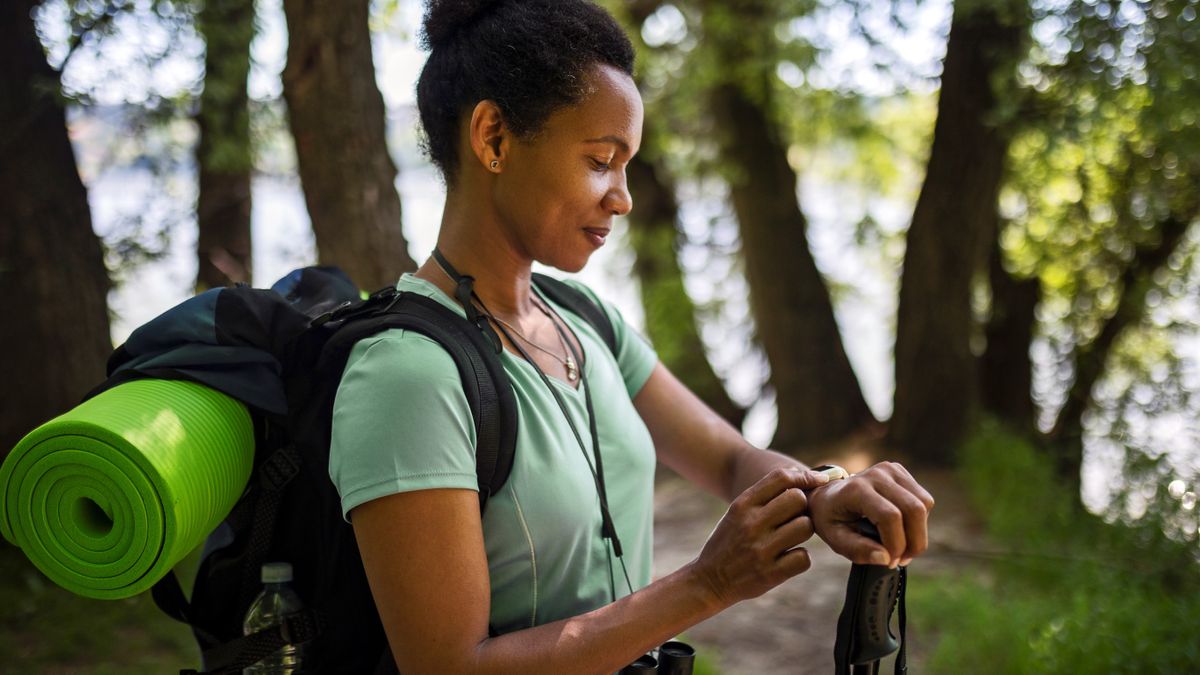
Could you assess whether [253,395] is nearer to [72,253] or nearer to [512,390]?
[512,390]

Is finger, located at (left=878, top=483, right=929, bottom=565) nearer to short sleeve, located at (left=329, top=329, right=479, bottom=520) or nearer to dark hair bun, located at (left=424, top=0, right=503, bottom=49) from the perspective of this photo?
short sleeve, located at (left=329, top=329, right=479, bottom=520)

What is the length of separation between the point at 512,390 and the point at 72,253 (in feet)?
8.75

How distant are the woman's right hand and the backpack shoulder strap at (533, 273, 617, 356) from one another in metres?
0.66

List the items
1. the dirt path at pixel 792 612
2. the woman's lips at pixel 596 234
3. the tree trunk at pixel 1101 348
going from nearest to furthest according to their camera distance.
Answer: the woman's lips at pixel 596 234
the dirt path at pixel 792 612
the tree trunk at pixel 1101 348

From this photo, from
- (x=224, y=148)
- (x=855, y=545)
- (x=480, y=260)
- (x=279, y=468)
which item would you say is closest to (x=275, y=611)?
(x=279, y=468)

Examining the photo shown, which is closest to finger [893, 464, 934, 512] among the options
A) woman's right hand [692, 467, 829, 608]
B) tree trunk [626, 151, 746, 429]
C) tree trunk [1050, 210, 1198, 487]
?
woman's right hand [692, 467, 829, 608]

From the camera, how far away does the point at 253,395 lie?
164cm

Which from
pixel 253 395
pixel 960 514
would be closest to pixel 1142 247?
pixel 960 514

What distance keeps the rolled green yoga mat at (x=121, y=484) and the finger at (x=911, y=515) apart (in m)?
1.02

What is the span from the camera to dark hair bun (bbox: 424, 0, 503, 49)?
1.83 metres

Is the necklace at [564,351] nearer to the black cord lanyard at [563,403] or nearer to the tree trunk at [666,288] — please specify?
the black cord lanyard at [563,403]

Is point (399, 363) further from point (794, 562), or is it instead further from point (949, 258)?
point (949, 258)

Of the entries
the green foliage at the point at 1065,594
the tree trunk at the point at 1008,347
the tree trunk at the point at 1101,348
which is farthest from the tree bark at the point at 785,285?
the green foliage at the point at 1065,594

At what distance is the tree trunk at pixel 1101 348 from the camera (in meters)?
6.36
